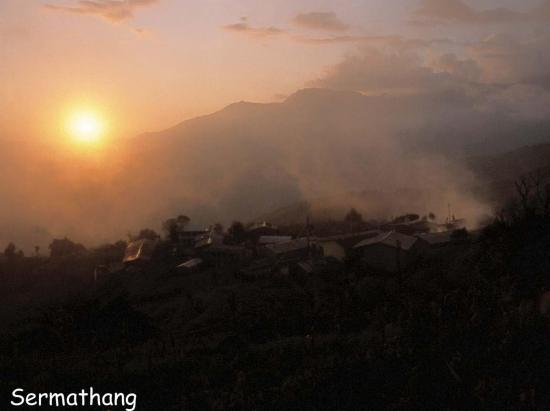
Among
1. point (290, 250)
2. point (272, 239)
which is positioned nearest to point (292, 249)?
point (290, 250)

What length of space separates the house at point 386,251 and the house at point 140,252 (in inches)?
707

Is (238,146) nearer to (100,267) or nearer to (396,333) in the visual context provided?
(100,267)

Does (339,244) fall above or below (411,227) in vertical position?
below

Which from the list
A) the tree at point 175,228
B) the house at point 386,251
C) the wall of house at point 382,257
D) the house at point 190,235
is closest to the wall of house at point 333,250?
the house at point 386,251

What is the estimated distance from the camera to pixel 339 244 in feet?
149

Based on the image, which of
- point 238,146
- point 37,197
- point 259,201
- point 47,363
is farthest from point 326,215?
point 238,146

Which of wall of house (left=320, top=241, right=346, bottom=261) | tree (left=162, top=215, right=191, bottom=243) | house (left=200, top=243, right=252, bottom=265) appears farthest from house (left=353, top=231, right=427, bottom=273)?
tree (left=162, top=215, right=191, bottom=243)

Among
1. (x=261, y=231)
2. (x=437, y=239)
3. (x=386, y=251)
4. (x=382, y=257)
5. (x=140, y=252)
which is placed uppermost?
(x=261, y=231)

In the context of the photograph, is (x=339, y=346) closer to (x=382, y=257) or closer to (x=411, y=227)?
(x=382, y=257)

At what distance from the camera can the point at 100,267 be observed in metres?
48.7

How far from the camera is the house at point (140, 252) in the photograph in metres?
48.1

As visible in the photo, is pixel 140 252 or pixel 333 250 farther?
pixel 140 252

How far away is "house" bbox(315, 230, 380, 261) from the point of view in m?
42.8

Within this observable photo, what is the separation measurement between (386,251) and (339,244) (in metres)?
7.67
